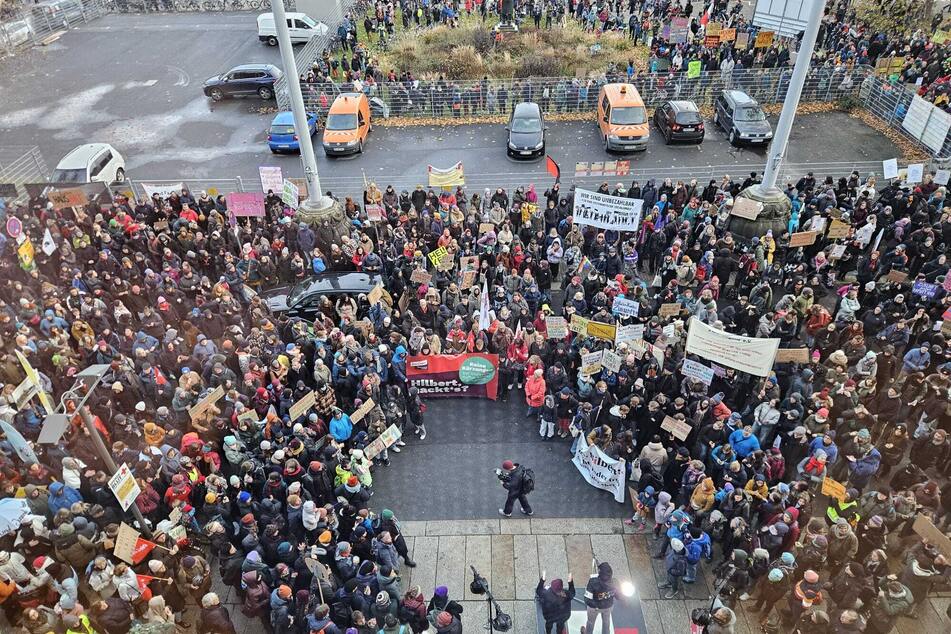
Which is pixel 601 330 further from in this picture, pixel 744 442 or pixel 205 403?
pixel 205 403

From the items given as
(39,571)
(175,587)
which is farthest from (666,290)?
(39,571)

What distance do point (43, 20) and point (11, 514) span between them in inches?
1595

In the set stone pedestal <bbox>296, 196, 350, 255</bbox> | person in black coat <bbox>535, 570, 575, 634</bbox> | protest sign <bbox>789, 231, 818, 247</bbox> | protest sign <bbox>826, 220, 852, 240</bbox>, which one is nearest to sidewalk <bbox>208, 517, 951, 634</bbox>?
person in black coat <bbox>535, 570, 575, 634</bbox>

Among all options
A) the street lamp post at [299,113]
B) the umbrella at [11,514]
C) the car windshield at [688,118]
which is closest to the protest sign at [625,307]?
the street lamp post at [299,113]

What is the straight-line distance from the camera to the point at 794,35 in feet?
100

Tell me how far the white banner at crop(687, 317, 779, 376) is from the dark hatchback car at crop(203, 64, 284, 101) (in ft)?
77.9

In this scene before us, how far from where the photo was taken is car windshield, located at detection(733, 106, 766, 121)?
24406 millimetres

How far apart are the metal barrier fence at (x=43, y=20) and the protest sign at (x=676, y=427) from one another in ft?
137

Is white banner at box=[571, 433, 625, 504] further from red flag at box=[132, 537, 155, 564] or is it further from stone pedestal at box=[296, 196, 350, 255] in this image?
stone pedestal at box=[296, 196, 350, 255]

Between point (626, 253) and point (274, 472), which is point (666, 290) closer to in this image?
point (626, 253)

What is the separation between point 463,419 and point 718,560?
536 centimetres

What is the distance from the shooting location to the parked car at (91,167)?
69.4 feet

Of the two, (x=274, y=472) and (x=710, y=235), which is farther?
(x=710, y=235)

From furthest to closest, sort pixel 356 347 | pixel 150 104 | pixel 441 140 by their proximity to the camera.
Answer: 1. pixel 150 104
2. pixel 441 140
3. pixel 356 347
